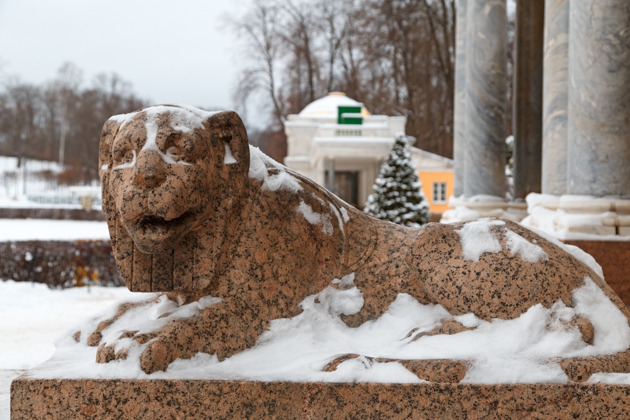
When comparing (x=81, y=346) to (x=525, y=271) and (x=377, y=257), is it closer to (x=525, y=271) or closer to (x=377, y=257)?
(x=377, y=257)

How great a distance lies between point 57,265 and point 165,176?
451 inches

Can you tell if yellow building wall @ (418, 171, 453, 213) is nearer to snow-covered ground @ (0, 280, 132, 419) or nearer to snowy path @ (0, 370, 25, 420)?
snow-covered ground @ (0, 280, 132, 419)

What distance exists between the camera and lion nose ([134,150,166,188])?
2.97 m

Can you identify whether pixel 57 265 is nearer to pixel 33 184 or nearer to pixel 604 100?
pixel 604 100

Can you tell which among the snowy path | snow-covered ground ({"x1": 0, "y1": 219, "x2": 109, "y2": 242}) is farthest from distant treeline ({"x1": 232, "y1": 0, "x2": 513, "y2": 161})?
the snowy path

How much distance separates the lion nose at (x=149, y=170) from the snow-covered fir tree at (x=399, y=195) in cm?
2088

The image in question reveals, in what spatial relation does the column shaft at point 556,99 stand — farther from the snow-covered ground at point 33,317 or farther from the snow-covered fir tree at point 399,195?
the snow-covered fir tree at point 399,195

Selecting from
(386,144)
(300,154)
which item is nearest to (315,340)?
(386,144)

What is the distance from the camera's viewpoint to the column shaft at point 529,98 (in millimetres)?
12352

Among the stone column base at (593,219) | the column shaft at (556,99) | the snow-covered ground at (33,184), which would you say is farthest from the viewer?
the snow-covered ground at (33,184)

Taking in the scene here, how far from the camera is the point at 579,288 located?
3.33 meters

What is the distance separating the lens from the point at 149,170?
2.97 metres

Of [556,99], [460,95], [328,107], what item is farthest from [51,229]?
[556,99]

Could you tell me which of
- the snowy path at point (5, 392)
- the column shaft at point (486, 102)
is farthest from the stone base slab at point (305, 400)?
A: the column shaft at point (486, 102)
